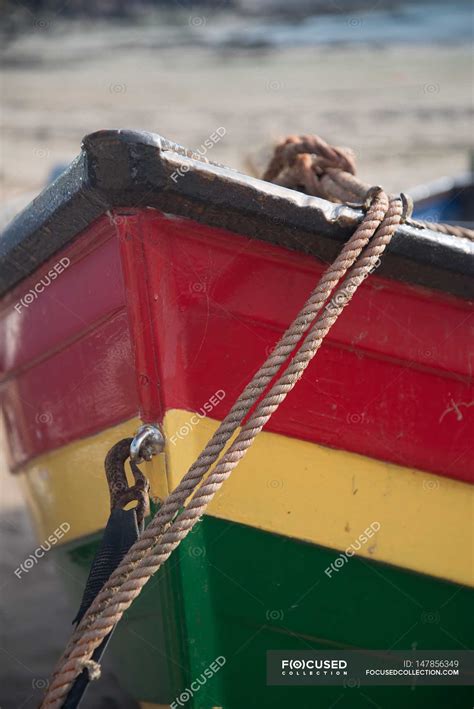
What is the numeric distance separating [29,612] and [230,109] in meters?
11.4

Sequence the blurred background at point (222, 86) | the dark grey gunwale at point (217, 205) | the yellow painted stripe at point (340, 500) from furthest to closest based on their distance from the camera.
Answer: the blurred background at point (222, 86) < the yellow painted stripe at point (340, 500) < the dark grey gunwale at point (217, 205)

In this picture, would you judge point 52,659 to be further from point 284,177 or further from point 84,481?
point 284,177

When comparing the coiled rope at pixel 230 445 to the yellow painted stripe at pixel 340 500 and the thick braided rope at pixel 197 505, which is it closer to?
the thick braided rope at pixel 197 505

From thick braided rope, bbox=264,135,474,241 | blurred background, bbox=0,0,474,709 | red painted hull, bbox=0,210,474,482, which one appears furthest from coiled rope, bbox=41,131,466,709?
blurred background, bbox=0,0,474,709

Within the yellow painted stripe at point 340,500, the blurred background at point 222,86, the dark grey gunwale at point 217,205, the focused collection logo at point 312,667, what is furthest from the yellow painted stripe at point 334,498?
the blurred background at point 222,86

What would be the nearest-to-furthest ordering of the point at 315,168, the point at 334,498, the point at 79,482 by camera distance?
the point at 334,498, the point at 79,482, the point at 315,168

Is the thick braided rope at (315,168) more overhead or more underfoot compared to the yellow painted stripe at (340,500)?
more overhead

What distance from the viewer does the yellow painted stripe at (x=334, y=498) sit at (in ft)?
6.77

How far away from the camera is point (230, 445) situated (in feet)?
6.41

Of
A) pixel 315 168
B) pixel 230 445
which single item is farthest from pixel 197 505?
pixel 315 168

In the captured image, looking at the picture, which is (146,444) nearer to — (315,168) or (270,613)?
(270,613)

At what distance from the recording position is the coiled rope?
1866mm

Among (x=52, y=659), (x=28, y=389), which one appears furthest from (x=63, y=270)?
(x=52, y=659)

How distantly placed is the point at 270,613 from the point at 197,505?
46 cm
